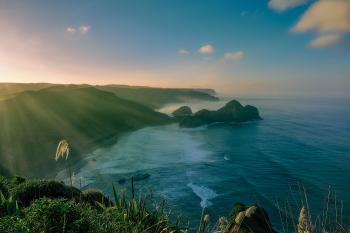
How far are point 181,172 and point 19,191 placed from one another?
45.6 metres

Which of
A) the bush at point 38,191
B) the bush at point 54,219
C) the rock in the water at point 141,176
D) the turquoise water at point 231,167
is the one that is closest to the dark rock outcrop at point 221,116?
the turquoise water at point 231,167

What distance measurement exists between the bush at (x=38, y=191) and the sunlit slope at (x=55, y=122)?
4676cm

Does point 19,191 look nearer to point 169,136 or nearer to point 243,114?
point 169,136

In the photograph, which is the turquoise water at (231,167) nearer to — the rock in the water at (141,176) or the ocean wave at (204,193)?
the ocean wave at (204,193)

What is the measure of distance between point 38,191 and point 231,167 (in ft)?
163

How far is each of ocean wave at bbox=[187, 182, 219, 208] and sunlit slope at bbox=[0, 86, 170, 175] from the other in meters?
27.4

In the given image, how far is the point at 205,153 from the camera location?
245 feet

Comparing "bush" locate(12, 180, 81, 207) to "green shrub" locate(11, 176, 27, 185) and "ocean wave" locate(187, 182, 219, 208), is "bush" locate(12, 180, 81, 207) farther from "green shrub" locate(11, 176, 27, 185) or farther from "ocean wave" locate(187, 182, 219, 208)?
"ocean wave" locate(187, 182, 219, 208)

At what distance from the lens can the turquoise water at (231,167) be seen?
4397 centimetres

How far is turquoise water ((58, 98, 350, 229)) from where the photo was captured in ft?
144

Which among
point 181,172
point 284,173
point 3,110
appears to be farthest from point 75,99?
point 284,173

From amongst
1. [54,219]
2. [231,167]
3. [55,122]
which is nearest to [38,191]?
[54,219]

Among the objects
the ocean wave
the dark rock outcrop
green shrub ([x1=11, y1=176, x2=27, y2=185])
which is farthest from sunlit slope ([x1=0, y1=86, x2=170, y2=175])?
green shrub ([x1=11, y1=176, x2=27, y2=185])

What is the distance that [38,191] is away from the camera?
14.5 meters
